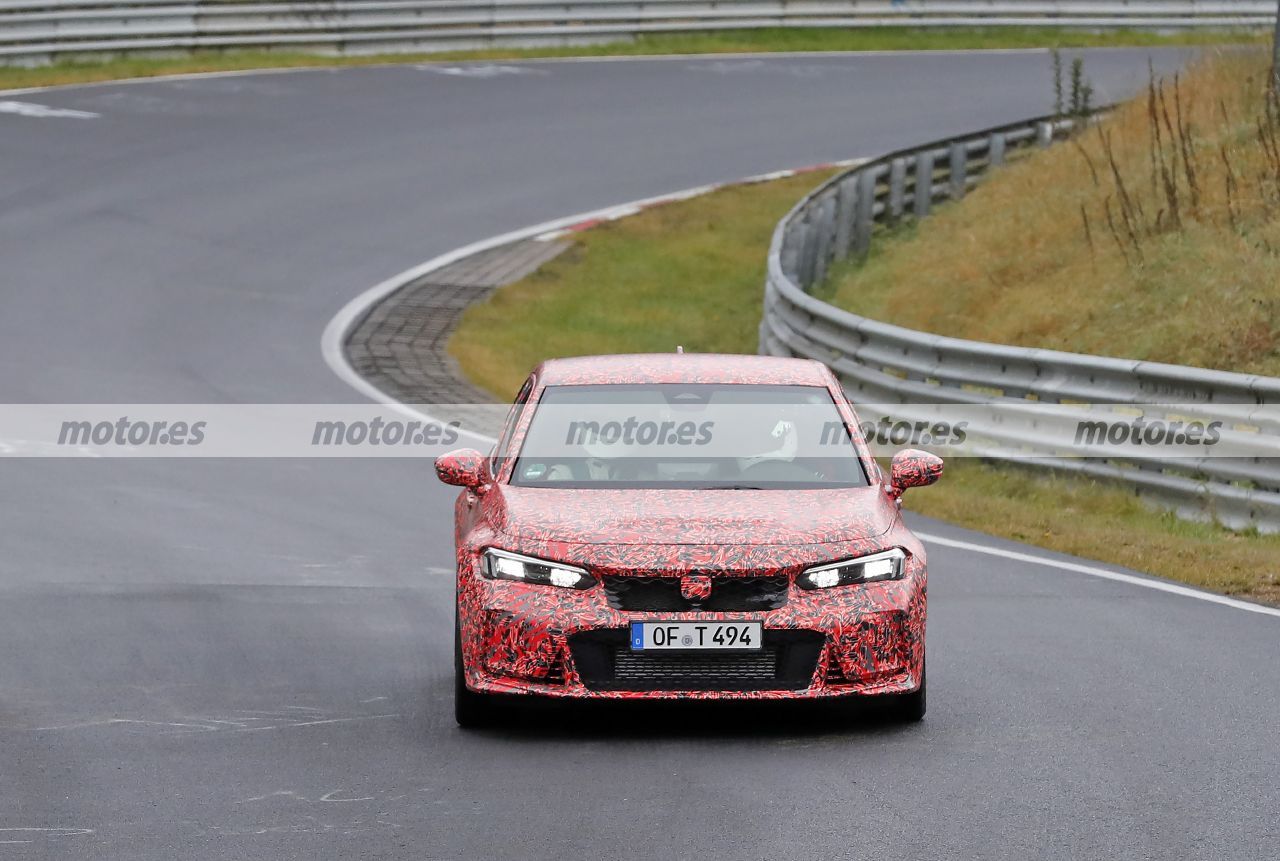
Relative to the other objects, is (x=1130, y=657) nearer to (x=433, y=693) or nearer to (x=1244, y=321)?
(x=433, y=693)

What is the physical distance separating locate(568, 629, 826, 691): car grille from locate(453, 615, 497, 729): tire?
0.45 meters

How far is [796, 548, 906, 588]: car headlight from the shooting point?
8195 millimetres

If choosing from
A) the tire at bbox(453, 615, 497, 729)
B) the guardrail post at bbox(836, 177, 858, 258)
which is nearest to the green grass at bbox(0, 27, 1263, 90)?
the guardrail post at bbox(836, 177, 858, 258)

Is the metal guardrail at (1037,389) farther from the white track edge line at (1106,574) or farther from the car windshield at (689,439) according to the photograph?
the car windshield at (689,439)

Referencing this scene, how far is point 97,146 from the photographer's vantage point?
29.8m

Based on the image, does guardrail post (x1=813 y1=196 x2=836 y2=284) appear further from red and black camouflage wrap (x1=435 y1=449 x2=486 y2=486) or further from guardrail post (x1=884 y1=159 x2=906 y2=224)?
red and black camouflage wrap (x1=435 y1=449 x2=486 y2=486)

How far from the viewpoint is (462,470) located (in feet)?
29.6

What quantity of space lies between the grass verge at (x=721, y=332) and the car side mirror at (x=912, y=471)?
326 cm

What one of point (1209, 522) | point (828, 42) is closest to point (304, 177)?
point (828, 42)

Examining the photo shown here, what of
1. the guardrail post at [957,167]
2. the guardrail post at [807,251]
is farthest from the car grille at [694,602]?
the guardrail post at [957,167]

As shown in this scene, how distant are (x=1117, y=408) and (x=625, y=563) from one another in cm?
742

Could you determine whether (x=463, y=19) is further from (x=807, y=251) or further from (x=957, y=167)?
(x=807, y=251)

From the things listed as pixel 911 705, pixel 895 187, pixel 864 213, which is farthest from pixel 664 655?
pixel 895 187

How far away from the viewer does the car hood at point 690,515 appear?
822cm
